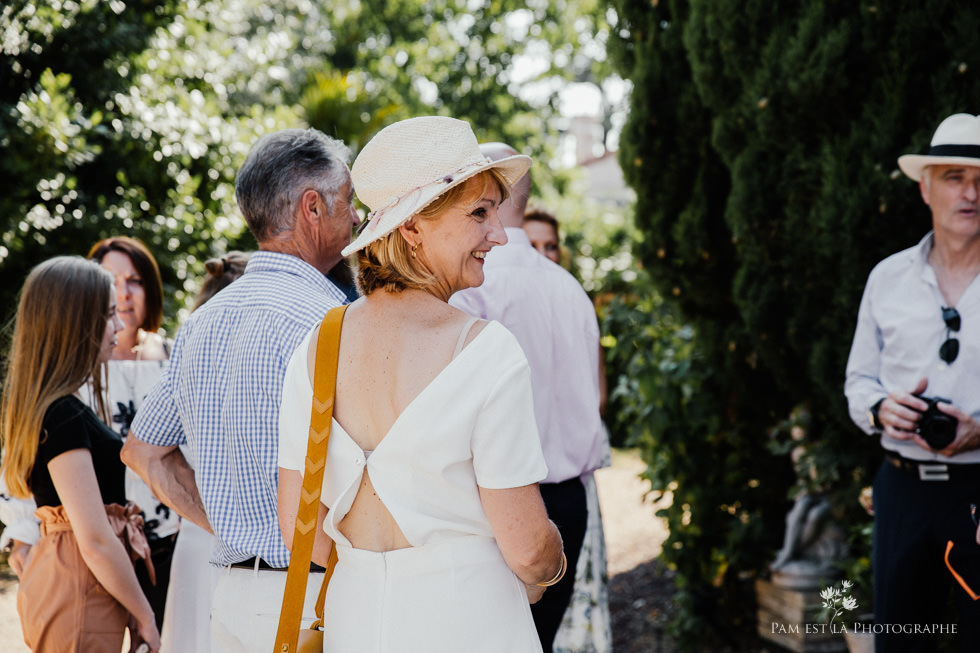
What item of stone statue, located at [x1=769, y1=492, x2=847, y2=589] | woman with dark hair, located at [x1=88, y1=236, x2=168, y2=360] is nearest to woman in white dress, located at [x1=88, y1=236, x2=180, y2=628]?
woman with dark hair, located at [x1=88, y1=236, x2=168, y2=360]

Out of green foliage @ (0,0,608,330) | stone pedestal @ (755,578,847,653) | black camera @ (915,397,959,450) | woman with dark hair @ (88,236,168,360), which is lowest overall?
stone pedestal @ (755,578,847,653)

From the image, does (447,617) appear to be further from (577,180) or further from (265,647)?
(577,180)

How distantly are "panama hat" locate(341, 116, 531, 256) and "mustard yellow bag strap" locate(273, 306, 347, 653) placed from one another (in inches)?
7.5

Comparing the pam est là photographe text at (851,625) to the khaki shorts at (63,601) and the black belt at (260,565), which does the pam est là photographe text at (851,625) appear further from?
the khaki shorts at (63,601)

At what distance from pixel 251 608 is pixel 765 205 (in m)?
2.98

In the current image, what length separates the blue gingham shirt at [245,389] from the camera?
91.0 inches

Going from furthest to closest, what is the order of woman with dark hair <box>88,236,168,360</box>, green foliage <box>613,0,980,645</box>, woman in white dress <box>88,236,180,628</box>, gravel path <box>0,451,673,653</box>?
gravel path <box>0,451,673,653</box>, woman with dark hair <box>88,236,168,360</box>, green foliage <box>613,0,980,645</box>, woman in white dress <box>88,236,180,628</box>

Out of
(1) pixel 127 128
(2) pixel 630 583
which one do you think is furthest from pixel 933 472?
(1) pixel 127 128

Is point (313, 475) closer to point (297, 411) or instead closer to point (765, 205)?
point (297, 411)

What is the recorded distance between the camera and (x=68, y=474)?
8.73 feet

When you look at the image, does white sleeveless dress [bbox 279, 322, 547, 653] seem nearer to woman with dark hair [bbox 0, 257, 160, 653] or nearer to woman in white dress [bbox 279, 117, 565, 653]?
woman in white dress [bbox 279, 117, 565, 653]

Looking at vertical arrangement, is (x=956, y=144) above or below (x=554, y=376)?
above

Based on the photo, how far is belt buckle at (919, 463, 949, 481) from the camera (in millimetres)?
3020

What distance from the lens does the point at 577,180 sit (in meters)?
19.1
